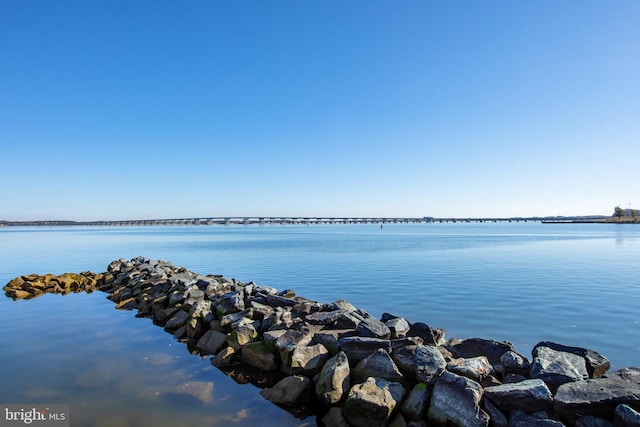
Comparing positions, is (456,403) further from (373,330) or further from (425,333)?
(425,333)

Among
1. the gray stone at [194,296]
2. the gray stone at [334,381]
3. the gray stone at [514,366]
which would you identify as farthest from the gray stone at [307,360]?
the gray stone at [194,296]

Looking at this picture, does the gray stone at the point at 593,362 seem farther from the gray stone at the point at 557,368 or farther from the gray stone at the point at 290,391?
the gray stone at the point at 290,391

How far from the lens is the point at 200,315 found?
10.2 meters

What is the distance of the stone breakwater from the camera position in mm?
4832

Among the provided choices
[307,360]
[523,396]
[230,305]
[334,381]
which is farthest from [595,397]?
[230,305]

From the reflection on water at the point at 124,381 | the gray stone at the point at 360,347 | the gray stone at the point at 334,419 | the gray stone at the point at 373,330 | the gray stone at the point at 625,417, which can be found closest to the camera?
the gray stone at the point at 625,417

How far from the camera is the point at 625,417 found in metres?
4.30

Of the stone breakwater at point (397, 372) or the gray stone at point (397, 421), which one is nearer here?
the stone breakwater at point (397, 372)

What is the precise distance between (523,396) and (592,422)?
740 mm

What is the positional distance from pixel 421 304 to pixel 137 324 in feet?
30.3

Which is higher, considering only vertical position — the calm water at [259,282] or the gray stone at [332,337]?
the gray stone at [332,337]

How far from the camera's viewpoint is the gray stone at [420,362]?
5.61 metres
